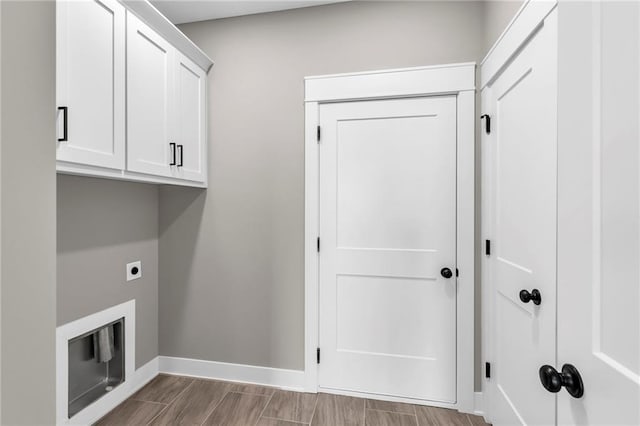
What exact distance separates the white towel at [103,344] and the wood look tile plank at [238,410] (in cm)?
79

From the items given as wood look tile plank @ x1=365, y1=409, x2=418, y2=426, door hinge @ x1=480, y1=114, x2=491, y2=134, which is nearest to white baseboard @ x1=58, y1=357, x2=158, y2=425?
wood look tile plank @ x1=365, y1=409, x2=418, y2=426

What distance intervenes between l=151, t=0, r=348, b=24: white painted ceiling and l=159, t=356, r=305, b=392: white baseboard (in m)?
Result: 2.58

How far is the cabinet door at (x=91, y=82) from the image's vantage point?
1.33m

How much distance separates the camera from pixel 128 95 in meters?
1.70

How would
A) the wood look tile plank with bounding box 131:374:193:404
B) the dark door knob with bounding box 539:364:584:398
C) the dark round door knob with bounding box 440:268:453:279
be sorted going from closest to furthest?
the dark door knob with bounding box 539:364:584:398 → the dark round door knob with bounding box 440:268:453:279 → the wood look tile plank with bounding box 131:374:193:404

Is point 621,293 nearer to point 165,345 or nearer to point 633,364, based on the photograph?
point 633,364

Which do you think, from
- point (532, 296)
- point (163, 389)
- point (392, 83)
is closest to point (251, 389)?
point (163, 389)

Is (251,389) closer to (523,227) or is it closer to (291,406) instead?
(291,406)

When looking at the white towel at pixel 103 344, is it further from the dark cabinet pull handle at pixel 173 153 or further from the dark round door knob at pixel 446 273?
the dark round door knob at pixel 446 273

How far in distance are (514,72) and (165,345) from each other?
2897 millimetres

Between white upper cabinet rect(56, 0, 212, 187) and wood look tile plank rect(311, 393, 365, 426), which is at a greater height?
white upper cabinet rect(56, 0, 212, 187)

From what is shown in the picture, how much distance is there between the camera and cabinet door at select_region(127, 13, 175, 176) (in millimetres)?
1722

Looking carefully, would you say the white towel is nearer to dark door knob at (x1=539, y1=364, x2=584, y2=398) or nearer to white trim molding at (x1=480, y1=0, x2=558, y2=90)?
dark door knob at (x1=539, y1=364, x2=584, y2=398)

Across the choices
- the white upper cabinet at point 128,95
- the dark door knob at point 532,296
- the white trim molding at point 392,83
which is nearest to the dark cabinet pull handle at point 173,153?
the white upper cabinet at point 128,95
